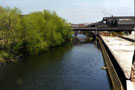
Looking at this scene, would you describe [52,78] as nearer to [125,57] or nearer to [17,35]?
[125,57]

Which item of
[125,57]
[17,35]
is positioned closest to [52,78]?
[125,57]

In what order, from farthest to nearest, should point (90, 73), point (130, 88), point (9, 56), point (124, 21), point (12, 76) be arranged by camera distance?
point (124, 21) → point (9, 56) → point (90, 73) → point (12, 76) → point (130, 88)

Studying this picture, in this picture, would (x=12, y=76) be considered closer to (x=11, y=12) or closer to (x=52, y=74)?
(x=52, y=74)

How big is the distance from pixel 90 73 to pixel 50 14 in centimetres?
3205

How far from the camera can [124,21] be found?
7656cm

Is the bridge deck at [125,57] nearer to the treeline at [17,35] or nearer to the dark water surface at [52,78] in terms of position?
the dark water surface at [52,78]

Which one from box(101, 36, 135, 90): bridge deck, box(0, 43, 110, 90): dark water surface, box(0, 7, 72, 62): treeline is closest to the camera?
box(101, 36, 135, 90): bridge deck

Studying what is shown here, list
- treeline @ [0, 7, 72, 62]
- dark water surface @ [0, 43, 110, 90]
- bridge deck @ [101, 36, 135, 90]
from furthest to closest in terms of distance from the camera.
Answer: treeline @ [0, 7, 72, 62], dark water surface @ [0, 43, 110, 90], bridge deck @ [101, 36, 135, 90]

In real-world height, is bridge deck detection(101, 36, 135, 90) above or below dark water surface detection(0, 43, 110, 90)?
above

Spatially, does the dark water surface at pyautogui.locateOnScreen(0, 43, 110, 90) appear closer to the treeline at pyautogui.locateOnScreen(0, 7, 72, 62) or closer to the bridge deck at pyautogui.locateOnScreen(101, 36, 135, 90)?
the bridge deck at pyautogui.locateOnScreen(101, 36, 135, 90)

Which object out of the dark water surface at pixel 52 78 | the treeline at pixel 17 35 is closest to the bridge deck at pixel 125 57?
the dark water surface at pixel 52 78

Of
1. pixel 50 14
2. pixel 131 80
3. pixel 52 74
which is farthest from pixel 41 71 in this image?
pixel 50 14

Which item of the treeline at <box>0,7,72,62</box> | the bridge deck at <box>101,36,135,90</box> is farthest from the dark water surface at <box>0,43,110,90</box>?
the treeline at <box>0,7,72,62</box>

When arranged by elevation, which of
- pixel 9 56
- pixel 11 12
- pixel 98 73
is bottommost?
pixel 98 73
